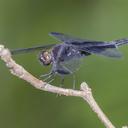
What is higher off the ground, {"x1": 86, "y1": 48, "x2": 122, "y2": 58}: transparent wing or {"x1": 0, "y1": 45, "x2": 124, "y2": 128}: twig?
{"x1": 86, "y1": 48, "x2": 122, "y2": 58}: transparent wing

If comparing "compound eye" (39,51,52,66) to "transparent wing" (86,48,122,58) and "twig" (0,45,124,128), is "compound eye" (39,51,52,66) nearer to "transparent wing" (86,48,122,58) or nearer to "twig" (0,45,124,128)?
"transparent wing" (86,48,122,58)

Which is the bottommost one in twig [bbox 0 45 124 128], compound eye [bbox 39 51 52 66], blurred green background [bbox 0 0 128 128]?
twig [bbox 0 45 124 128]

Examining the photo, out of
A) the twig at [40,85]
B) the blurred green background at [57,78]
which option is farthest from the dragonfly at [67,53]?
the blurred green background at [57,78]

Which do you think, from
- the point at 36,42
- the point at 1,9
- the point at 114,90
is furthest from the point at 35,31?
the point at 114,90

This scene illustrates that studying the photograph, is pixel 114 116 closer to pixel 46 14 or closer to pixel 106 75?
pixel 106 75

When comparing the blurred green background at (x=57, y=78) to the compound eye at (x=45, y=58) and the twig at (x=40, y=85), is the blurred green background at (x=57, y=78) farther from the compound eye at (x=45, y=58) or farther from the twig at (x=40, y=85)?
the twig at (x=40, y=85)

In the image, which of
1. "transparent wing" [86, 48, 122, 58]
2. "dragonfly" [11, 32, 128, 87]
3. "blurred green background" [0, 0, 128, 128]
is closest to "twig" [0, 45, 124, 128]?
"dragonfly" [11, 32, 128, 87]

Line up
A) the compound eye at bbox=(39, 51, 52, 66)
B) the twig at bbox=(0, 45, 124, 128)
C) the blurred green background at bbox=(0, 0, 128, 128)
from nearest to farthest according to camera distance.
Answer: the twig at bbox=(0, 45, 124, 128)
the compound eye at bbox=(39, 51, 52, 66)
the blurred green background at bbox=(0, 0, 128, 128)
